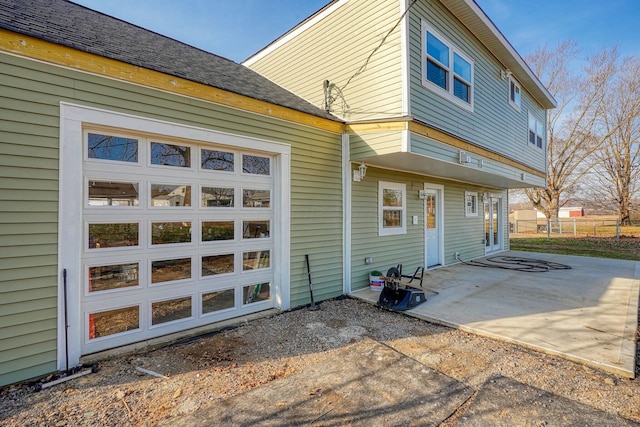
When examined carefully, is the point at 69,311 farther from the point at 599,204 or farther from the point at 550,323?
the point at 599,204

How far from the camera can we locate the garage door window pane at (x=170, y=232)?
12.3ft

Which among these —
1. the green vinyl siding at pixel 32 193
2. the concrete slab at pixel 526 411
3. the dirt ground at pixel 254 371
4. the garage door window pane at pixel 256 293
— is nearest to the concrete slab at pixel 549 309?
the dirt ground at pixel 254 371

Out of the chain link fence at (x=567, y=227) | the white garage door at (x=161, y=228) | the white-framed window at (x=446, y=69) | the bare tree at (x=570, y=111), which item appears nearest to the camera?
the white garage door at (x=161, y=228)

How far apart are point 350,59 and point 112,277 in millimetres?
5537

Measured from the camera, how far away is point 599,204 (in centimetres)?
2386

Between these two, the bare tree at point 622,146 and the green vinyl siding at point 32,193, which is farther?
the bare tree at point 622,146

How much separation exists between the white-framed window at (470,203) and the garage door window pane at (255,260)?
7.16 m

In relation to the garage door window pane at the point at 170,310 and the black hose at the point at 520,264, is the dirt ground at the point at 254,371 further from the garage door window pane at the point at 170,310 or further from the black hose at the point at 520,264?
the black hose at the point at 520,264

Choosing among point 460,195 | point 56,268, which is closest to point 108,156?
point 56,268

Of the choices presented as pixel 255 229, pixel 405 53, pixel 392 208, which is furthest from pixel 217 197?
pixel 392 208

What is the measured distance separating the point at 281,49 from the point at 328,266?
227 inches

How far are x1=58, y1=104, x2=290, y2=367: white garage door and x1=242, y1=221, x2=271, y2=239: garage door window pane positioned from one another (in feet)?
0.06

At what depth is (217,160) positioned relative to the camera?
4316 millimetres

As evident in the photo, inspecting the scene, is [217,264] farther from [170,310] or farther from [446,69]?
[446,69]
